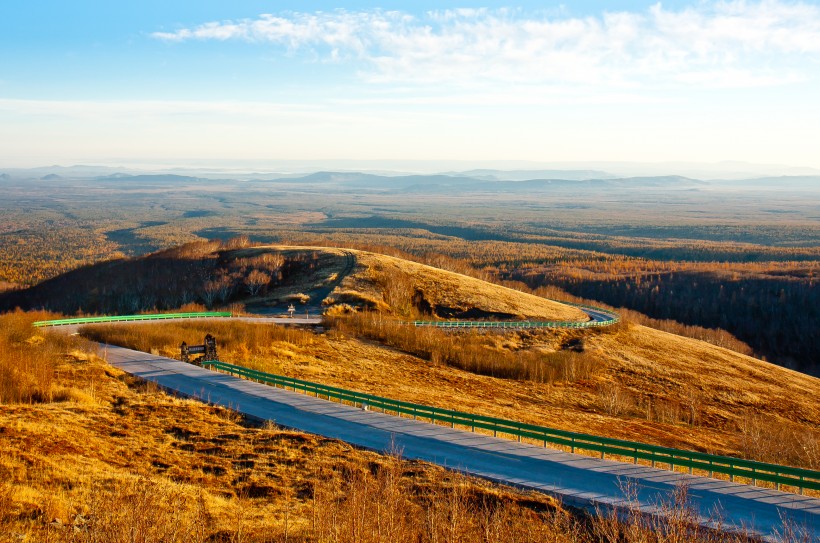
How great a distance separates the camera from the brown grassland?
1305cm

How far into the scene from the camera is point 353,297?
6056cm

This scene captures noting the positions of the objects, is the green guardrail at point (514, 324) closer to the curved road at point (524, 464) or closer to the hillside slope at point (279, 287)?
the hillside slope at point (279, 287)

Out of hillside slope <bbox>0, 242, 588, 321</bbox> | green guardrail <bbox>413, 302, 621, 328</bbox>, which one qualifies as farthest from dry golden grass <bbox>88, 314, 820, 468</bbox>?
hillside slope <bbox>0, 242, 588, 321</bbox>

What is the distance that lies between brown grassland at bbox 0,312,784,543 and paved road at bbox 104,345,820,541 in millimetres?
1124

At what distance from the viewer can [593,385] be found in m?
43.5

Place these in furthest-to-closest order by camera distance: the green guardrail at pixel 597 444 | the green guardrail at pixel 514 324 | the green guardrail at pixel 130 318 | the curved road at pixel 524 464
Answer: the green guardrail at pixel 514 324 → the green guardrail at pixel 130 318 → the green guardrail at pixel 597 444 → the curved road at pixel 524 464

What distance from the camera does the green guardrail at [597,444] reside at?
Answer: 63.3 feet

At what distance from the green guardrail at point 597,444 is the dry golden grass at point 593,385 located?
4.60m

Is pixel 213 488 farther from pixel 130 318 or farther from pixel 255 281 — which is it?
pixel 255 281

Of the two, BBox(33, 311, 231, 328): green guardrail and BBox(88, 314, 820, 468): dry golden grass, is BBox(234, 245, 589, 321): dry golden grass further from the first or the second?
BBox(33, 311, 231, 328): green guardrail

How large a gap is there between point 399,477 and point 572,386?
26.6 meters

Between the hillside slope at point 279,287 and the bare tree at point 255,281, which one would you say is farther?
the bare tree at point 255,281

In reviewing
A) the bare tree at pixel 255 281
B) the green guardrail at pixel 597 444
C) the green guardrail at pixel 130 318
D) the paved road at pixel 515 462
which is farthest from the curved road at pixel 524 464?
the bare tree at pixel 255 281

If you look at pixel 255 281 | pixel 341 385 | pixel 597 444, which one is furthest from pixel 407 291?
pixel 597 444
